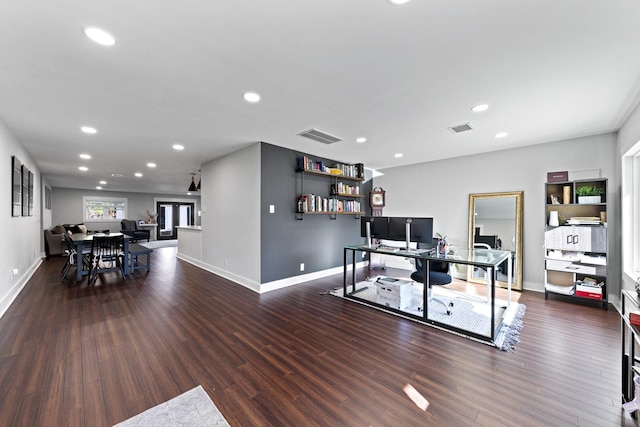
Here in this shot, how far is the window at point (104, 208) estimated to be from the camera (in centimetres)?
1063

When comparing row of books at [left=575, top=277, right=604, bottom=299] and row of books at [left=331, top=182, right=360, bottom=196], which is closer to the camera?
row of books at [left=575, top=277, right=604, bottom=299]

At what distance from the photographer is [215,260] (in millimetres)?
5465

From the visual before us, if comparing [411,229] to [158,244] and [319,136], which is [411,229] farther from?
[158,244]

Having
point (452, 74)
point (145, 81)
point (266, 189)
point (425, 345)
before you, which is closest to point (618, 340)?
point (425, 345)

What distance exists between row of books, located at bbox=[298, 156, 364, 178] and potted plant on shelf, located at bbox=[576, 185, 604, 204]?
11.5 feet

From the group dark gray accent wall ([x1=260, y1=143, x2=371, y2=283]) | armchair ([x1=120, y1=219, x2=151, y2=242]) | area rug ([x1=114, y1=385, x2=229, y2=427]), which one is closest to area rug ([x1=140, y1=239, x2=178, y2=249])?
armchair ([x1=120, y1=219, x2=151, y2=242])

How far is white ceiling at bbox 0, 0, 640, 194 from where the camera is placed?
1545mm

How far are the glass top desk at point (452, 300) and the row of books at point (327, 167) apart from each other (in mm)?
1755

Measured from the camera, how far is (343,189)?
543 centimetres

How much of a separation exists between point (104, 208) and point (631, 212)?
15161mm

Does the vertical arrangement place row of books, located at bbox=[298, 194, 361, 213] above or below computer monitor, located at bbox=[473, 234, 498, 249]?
above

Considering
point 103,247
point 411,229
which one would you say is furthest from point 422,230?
point 103,247

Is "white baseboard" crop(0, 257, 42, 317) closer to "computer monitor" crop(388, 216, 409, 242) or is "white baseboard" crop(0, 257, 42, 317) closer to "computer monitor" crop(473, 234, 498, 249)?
"computer monitor" crop(388, 216, 409, 242)

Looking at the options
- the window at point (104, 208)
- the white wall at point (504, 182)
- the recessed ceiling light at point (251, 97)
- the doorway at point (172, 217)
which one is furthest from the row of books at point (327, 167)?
the window at point (104, 208)
